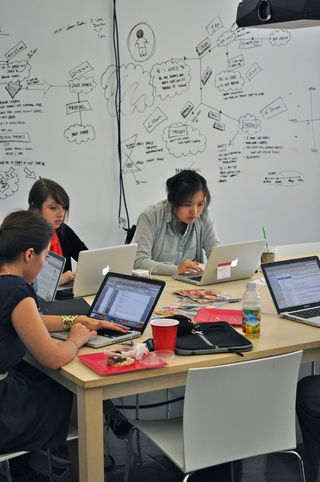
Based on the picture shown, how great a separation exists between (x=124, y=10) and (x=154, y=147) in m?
0.94

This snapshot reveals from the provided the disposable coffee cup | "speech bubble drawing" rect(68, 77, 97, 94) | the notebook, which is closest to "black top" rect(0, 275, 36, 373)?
the notebook

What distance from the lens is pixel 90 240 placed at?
4852mm

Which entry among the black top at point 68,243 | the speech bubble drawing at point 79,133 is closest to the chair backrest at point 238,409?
the black top at point 68,243

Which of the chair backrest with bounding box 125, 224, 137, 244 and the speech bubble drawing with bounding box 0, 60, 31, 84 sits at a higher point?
the speech bubble drawing with bounding box 0, 60, 31, 84

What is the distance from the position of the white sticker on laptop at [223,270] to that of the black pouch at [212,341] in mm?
823

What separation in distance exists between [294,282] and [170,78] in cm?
245

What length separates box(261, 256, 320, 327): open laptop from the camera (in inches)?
113

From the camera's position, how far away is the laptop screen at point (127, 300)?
2.61 m

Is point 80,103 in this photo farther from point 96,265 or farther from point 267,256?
point 96,265

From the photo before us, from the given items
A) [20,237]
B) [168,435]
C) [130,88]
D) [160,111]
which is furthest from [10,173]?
[168,435]

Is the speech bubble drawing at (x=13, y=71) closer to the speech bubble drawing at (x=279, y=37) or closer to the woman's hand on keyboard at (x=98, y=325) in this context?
the speech bubble drawing at (x=279, y=37)

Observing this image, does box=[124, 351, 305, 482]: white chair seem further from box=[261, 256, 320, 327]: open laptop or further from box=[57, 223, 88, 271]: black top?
box=[57, 223, 88, 271]: black top

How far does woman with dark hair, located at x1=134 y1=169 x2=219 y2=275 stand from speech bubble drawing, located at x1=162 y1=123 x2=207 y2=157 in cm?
106

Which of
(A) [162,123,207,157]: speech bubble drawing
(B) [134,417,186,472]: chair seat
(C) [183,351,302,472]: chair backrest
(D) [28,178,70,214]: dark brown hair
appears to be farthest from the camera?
(A) [162,123,207,157]: speech bubble drawing
